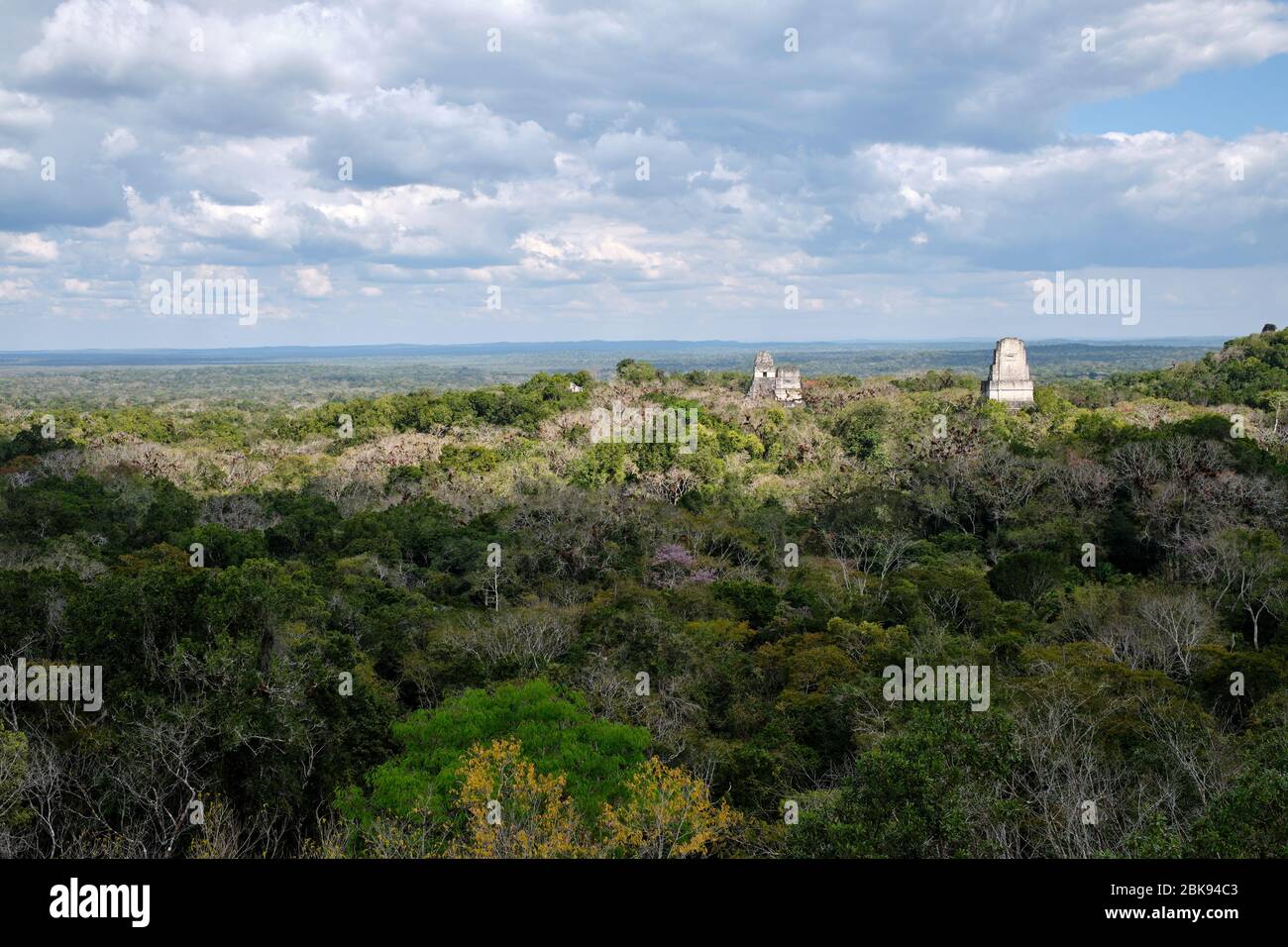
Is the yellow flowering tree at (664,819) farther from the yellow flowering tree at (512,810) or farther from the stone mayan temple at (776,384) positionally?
the stone mayan temple at (776,384)

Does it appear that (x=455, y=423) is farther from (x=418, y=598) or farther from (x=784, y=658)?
(x=784, y=658)

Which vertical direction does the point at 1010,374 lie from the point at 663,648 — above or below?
above

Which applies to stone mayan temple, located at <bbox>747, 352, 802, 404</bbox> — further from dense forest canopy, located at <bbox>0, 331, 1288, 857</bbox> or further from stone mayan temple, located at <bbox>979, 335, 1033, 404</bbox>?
dense forest canopy, located at <bbox>0, 331, 1288, 857</bbox>

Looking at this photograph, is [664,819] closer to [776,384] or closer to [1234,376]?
[776,384]

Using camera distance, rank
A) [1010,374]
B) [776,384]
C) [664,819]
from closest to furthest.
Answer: [664,819], [1010,374], [776,384]

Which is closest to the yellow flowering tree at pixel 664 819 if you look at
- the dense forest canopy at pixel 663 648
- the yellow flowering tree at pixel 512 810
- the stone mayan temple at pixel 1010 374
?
the dense forest canopy at pixel 663 648

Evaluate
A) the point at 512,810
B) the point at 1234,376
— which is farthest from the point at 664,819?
the point at 1234,376
